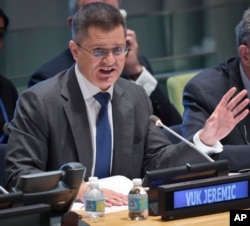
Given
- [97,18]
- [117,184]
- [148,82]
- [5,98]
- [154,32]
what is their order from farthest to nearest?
[154,32] < [148,82] < [5,98] < [97,18] < [117,184]

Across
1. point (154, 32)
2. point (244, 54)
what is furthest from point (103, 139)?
point (154, 32)

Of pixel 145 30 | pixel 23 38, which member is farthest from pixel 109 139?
pixel 145 30

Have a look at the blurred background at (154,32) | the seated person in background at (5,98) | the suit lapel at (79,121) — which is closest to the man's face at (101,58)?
the suit lapel at (79,121)

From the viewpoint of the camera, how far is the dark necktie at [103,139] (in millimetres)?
4477

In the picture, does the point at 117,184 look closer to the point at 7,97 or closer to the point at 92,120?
the point at 92,120

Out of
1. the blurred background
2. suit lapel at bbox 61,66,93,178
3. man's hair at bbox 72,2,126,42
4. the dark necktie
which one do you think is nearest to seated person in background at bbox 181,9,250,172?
the dark necktie

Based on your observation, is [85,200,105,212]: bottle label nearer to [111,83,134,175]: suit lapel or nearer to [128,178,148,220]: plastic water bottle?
[128,178,148,220]: plastic water bottle

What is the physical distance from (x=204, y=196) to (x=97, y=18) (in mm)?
1051

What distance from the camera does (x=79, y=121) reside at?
4.42 meters

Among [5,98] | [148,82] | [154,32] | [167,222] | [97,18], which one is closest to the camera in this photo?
[167,222]

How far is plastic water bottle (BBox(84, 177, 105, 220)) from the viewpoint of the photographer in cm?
379

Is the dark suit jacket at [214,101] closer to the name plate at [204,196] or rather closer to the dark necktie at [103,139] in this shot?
the dark necktie at [103,139]

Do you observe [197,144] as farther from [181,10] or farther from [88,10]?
[181,10]

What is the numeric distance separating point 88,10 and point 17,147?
711mm
